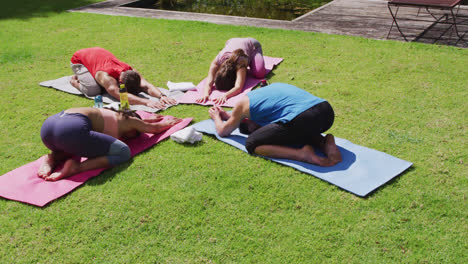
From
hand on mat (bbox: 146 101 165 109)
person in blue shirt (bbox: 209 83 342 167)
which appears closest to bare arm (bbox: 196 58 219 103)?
hand on mat (bbox: 146 101 165 109)

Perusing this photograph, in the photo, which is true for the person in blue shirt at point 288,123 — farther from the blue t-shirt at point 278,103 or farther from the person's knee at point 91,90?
the person's knee at point 91,90

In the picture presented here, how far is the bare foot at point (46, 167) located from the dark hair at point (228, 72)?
3079 millimetres

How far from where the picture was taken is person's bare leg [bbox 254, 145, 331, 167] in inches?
164

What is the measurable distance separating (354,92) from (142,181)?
12.5 ft

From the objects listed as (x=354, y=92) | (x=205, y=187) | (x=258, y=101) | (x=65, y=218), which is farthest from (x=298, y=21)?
(x=65, y=218)

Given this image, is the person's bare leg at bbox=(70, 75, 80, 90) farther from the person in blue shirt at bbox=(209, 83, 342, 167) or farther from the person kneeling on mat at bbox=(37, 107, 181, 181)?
the person in blue shirt at bbox=(209, 83, 342, 167)

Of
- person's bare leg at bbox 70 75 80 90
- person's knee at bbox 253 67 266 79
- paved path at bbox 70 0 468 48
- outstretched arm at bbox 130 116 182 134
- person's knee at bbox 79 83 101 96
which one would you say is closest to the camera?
outstretched arm at bbox 130 116 182 134

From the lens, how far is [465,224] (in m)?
3.33

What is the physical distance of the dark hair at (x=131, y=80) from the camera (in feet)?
19.7

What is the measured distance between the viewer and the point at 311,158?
416cm

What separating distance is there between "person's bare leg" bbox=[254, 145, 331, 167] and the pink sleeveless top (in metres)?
1.67

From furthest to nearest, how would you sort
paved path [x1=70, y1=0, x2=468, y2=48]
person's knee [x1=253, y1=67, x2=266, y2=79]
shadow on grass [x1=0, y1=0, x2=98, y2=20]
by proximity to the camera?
shadow on grass [x1=0, y1=0, x2=98, y2=20] < paved path [x1=70, y1=0, x2=468, y2=48] < person's knee [x1=253, y1=67, x2=266, y2=79]

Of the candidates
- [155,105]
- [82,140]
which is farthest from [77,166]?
[155,105]

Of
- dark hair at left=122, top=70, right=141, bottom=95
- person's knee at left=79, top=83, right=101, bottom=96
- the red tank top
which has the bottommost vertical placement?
person's knee at left=79, top=83, right=101, bottom=96
